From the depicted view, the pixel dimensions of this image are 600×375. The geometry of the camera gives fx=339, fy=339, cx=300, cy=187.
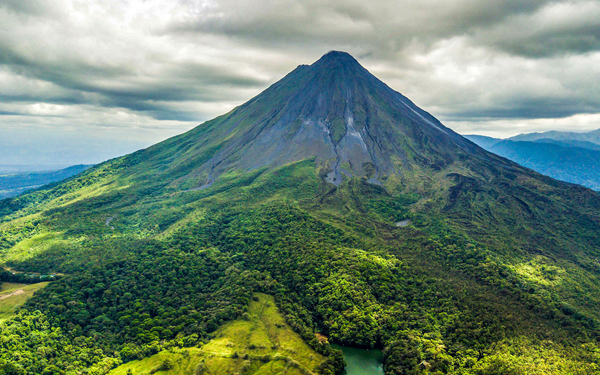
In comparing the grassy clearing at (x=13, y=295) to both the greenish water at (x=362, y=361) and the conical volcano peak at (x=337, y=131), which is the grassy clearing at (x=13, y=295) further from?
the conical volcano peak at (x=337, y=131)

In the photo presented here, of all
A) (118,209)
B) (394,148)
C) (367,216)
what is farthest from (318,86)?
(118,209)

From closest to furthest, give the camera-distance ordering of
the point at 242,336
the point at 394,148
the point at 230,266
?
the point at 242,336 < the point at 230,266 < the point at 394,148

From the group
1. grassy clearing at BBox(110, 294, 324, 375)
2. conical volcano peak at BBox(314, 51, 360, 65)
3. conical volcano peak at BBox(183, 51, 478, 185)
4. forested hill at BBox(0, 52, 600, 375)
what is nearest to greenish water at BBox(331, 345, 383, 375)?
forested hill at BBox(0, 52, 600, 375)

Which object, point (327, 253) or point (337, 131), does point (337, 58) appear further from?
point (327, 253)

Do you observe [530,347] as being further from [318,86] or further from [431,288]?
[318,86]

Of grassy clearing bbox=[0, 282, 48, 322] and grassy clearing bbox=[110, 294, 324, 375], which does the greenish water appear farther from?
grassy clearing bbox=[0, 282, 48, 322]

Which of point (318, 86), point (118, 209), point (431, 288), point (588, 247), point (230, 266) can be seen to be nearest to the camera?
point (431, 288)

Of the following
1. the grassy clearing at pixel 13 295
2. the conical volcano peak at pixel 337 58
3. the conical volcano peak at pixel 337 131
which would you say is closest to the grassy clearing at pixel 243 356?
the grassy clearing at pixel 13 295
